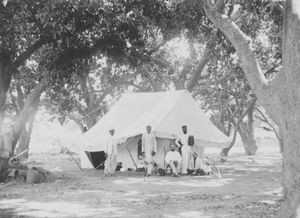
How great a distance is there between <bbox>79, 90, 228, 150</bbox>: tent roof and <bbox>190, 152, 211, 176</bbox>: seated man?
973 mm

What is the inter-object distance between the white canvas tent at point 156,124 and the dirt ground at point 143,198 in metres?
2.98

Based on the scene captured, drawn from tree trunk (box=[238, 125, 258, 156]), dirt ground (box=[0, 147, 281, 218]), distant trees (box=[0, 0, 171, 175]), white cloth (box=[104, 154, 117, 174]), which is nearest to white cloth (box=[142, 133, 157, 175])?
white cloth (box=[104, 154, 117, 174])

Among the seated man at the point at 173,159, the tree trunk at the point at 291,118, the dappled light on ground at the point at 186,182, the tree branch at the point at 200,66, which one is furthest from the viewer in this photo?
the tree branch at the point at 200,66

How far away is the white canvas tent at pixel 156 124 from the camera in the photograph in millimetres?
16141

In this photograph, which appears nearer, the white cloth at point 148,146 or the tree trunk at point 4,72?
the tree trunk at point 4,72

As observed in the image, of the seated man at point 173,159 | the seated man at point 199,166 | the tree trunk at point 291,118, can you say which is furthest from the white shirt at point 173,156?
the tree trunk at point 291,118

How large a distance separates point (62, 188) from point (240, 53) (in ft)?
21.1

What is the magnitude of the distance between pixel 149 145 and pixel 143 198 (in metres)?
5.72

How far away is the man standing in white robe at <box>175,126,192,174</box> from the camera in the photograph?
50.0ft

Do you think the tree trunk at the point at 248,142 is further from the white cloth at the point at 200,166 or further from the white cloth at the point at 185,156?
the white cloth at the point at 185,156

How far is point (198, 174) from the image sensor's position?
50.1 ft

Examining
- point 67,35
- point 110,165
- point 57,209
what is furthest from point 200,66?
point 57,209

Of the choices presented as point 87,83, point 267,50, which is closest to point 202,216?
point 267,50

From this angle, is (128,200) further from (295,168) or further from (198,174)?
(198,174)
